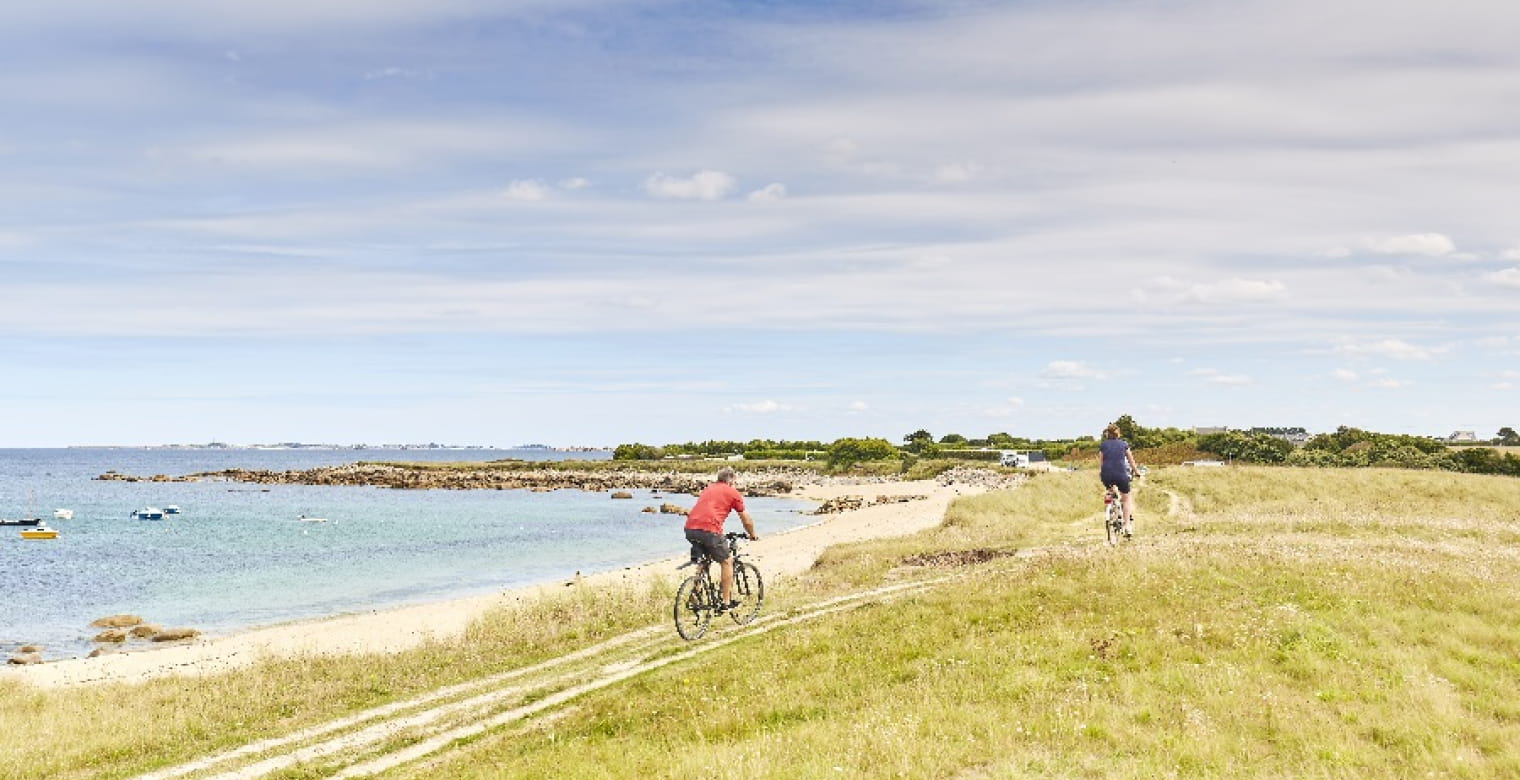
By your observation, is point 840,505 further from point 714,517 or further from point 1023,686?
point 1023,686

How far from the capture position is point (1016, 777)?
37.6 feet

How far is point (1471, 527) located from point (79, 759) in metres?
40.8

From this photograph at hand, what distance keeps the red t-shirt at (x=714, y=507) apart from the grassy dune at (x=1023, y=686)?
2.59 meters

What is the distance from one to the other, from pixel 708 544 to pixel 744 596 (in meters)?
4.06

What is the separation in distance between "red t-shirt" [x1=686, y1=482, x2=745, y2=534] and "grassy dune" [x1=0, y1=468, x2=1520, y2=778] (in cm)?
259

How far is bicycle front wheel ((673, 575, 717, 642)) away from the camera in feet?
74.3

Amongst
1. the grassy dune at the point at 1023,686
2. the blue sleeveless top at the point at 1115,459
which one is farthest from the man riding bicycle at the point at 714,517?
the blue sleeveless top at the point at 1115,459

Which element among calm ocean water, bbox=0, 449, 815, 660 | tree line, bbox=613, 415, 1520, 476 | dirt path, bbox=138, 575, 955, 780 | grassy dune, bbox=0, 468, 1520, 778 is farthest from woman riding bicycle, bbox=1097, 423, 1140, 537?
tree line, bbox=613, 415, 1520, 476

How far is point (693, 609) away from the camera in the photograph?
74.6 ft

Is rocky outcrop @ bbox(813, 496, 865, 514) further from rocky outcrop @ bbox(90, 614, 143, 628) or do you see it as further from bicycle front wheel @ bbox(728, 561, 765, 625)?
bicycle front wheel @ bbox(728, 561, 765, 625)

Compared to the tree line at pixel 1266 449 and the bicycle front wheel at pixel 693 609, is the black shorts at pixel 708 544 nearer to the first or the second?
the bicycle front wheel at pixel 693 609

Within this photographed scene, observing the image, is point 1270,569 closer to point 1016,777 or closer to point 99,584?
point 1016,777

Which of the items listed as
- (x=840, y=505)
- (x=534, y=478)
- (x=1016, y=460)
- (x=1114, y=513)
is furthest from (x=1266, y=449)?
(x=534, y=478)

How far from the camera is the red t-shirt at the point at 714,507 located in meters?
21.0
